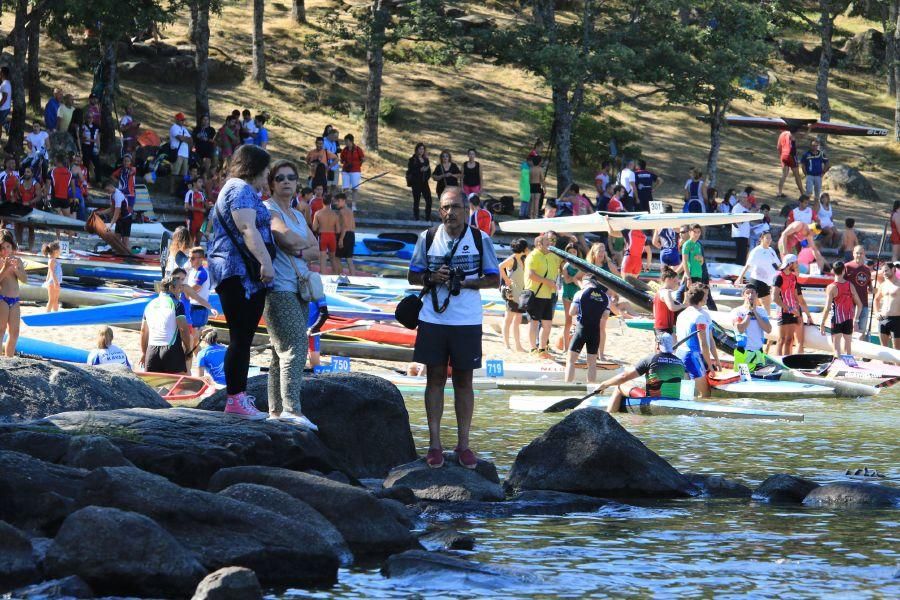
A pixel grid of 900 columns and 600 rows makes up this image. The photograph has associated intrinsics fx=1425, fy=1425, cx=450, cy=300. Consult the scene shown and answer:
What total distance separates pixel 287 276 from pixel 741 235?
77.6 ft

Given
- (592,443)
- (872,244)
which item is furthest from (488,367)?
(872,244)

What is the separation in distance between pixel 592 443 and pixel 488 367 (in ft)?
23.8

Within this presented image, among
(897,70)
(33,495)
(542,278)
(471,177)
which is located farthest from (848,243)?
(33,495)

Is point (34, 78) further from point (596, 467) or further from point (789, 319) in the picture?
point (596, 467)

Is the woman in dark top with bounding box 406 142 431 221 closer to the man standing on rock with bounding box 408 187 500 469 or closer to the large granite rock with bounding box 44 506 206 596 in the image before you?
the man standing on rock with bounding box 408 187 500 469

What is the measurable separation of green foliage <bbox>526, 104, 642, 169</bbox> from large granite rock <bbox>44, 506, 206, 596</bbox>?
3311cm

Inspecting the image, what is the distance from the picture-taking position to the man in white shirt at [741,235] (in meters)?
31.0

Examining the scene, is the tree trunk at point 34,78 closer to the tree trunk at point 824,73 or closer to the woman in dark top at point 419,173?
the woman in dark top at point 419,173

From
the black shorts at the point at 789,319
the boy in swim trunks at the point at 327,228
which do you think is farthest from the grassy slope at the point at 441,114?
the black shorts at the point at 789,319

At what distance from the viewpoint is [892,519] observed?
930 centimetres

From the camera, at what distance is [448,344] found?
886cm

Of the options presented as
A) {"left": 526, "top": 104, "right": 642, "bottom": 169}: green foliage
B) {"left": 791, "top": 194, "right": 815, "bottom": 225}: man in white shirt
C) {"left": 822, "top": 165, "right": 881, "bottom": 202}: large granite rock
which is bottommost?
{"left": 791, "top": 194, "right": 815, "bottom": 225}: man in white shirt

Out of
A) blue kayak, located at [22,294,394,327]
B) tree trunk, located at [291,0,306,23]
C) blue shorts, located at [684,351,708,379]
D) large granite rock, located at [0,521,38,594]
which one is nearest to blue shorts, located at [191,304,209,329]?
blue kayak, located at [22,294,394,327]

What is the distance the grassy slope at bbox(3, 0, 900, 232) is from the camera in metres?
37.9
